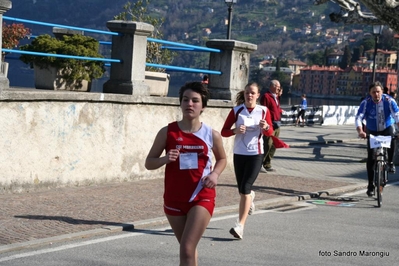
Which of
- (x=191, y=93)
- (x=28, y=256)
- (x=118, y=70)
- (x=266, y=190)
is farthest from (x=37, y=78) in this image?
(x=191, y=93)

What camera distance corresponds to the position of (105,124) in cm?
1247

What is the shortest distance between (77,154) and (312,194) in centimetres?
353

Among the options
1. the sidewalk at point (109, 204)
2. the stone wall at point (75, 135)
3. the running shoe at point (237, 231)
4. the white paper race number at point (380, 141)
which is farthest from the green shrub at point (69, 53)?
the running shoe at point (237, 231)

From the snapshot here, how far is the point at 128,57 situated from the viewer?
1307 centimetres

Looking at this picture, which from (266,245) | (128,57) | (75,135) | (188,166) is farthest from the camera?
(128,57)

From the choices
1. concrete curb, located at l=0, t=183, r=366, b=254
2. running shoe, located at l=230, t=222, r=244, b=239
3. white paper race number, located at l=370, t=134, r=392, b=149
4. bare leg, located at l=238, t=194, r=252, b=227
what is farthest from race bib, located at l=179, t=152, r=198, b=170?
white paper race number, located at l=370, t=134, r=392, b=149

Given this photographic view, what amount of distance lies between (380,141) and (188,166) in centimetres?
678

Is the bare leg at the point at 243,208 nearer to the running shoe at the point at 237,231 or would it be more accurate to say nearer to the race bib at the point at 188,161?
the running shoe at the point at 237,231

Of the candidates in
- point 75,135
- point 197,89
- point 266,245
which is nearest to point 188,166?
point 197,89

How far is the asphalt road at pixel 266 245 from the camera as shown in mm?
7488

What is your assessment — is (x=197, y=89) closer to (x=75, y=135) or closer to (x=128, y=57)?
(x=75, y=135)

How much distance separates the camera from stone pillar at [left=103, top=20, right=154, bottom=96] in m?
13.0

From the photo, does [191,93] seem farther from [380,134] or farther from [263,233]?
[380,134]

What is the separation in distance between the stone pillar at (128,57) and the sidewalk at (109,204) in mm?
1486
